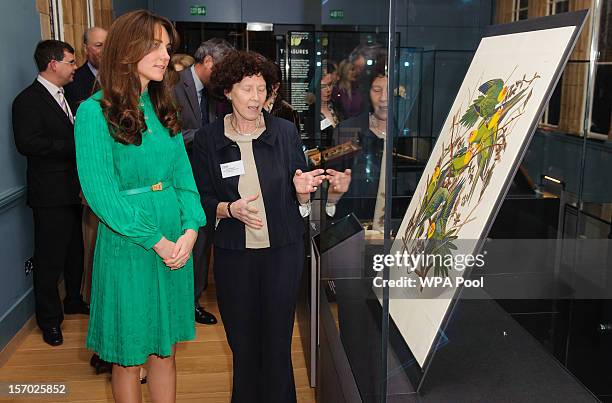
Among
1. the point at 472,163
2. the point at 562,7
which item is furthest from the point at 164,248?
the point at 562,7

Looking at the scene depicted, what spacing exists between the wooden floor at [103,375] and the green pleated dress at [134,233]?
1074 mm

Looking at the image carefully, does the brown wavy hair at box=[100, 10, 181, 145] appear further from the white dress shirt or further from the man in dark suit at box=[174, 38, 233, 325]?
the white dress shirt

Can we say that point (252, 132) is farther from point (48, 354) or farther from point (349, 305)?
point (48, 354)

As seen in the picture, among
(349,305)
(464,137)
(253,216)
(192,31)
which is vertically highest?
(192,31)

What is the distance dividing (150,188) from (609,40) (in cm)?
152

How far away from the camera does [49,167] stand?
12.3ft

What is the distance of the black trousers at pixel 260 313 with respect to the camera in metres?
2.41

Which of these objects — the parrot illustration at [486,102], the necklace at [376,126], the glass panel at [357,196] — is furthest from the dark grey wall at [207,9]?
the parrot illustration at [486,102]

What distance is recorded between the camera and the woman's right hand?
6.83 ft

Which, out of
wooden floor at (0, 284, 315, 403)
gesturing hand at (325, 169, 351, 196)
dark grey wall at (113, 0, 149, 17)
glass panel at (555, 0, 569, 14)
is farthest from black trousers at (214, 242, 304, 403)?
dark grey wall at (113, 0, 149, 17)

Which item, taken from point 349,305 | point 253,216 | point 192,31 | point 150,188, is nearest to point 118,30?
point 150,188

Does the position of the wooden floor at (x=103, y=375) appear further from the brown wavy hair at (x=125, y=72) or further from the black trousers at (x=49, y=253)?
the brown wavy hair at (x=125, y=72)

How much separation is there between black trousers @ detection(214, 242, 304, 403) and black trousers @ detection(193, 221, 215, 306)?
1.45 m

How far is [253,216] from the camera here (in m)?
2.26
